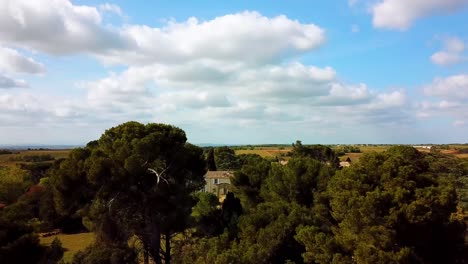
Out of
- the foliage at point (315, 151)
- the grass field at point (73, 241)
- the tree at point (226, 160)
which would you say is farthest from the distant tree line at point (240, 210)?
the tree at point (226, 160)

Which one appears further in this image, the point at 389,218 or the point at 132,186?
the point at 132,186

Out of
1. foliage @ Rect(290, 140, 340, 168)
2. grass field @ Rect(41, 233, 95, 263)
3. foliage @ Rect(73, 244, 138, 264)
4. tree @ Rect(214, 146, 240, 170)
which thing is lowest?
grass field @ Rect(41, 233, 95, 263)

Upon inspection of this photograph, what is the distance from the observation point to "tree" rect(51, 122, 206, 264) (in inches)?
701

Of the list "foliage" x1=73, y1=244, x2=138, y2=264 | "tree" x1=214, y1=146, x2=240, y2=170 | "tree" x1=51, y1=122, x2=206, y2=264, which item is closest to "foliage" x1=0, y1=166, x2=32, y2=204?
"tree" x1=51, y1=122, x2=206, y2=264

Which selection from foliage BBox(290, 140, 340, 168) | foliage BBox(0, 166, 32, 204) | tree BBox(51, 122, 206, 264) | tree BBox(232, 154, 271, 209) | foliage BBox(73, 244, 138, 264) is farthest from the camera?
foliage BBox(290, 140, 340, 168)

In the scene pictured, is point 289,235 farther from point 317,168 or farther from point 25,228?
point 25,228

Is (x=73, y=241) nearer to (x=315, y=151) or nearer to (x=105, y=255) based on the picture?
(x=105, y=255)

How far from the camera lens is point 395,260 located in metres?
13.0

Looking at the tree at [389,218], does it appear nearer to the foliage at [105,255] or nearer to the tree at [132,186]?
the tree at [132,186]

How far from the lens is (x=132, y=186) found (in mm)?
18547

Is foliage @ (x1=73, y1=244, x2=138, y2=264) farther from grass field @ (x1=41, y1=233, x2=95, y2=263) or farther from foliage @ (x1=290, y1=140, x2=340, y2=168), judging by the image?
foliage @ (x1=290, y1=140, x2=340, y2=168)

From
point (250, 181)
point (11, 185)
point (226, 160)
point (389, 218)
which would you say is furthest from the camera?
point (226, 160)

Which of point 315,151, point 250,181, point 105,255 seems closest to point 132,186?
point 105,255

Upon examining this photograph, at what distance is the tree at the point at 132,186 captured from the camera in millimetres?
17812
